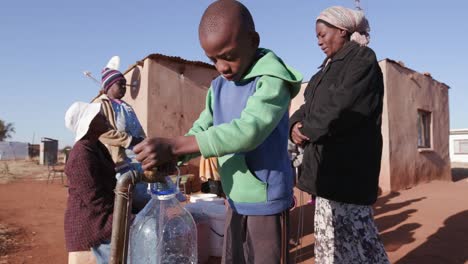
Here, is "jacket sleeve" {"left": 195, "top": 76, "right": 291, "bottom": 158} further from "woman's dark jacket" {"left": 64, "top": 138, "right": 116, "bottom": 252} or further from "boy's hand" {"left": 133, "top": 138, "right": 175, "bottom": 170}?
"woman's dark jacket" {"left": 64, "top": 138, "right": 116, "bottom": 252}

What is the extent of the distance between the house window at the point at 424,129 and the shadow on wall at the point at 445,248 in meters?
6.99

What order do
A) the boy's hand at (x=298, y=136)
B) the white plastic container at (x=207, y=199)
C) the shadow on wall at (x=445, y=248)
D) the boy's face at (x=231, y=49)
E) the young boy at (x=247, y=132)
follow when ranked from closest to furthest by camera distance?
the young boy at (x=247, y=132), the boy's face at (x=231, y=49), the boy's hand at (x=298, y=136), the shadow on wall at (x=445, y=248), the white plastic container at (x=207, y=199)

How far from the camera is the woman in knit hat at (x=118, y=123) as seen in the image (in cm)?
306

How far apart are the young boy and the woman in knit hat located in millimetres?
1649

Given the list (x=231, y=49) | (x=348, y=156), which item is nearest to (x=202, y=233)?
(x=348, y=156)

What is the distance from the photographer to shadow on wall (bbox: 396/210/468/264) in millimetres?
3744

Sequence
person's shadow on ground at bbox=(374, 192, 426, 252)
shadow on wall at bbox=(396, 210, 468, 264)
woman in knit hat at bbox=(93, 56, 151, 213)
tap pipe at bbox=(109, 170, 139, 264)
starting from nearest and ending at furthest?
tap pipe at bbox=(109, 170, 139, 264), woman in knit hat at bbox=(93, 56, 151, 213), shadow on wall at bbox=(396, 210, 468, 264), person's shadow on ground at bbox=(374, 192, 426, 252)

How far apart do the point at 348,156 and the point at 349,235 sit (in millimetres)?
432

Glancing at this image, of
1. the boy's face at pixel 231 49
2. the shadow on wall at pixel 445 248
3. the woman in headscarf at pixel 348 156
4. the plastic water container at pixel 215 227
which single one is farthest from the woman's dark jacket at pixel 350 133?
the shadow on wall at pixel 445 248

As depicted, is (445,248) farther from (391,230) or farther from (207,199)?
(207,199)

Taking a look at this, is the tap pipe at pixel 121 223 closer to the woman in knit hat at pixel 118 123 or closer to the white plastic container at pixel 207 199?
the woman in knit hat at pixel 118 123

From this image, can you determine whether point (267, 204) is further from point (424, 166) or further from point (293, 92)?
point (424, 166)

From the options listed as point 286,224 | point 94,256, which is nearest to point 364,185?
point 286,224

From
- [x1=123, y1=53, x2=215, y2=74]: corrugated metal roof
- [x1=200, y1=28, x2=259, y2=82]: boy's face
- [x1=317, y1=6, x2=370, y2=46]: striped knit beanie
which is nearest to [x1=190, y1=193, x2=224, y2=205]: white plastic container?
[x1=317, y1=6, x2=370, y2=46]: striped knit beanie
